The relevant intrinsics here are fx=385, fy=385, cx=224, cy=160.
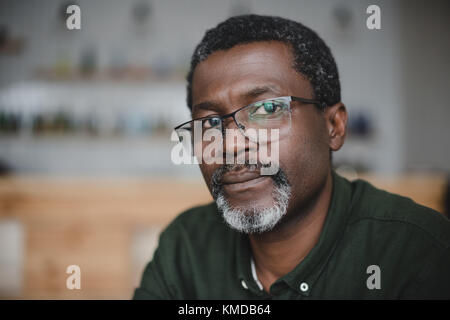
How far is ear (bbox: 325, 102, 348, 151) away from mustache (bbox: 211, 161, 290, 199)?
0.18 metres

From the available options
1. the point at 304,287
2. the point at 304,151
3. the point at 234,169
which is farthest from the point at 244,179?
the point at 304,287

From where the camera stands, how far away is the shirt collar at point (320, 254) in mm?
754

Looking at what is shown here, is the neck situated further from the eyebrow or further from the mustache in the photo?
the eyebrow

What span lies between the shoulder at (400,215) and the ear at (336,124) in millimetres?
117

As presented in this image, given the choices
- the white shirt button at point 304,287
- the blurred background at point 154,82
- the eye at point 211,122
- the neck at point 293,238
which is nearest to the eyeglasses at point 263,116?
the eye at point 211,122

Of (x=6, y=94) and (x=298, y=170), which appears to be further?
(x=6, y=94)

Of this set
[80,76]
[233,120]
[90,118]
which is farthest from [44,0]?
[233,120]

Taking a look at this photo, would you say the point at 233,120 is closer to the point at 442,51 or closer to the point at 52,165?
the point at 52,165

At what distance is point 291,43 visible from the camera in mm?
776

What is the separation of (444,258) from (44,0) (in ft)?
11.6

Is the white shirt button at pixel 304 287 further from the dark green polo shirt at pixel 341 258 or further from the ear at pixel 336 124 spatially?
the ear at pixel 336 124

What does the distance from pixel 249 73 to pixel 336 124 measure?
0.77 feet

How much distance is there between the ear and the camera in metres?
0.82

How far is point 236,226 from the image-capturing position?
0.73m
